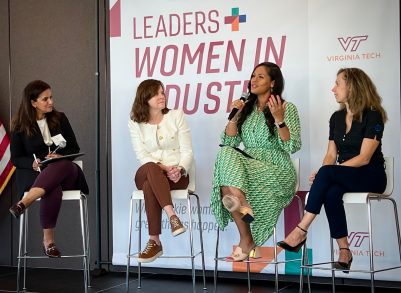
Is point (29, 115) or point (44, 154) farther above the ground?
point (29, 115)

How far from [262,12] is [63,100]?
5.91ft

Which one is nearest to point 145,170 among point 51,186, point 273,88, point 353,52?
point 51,186

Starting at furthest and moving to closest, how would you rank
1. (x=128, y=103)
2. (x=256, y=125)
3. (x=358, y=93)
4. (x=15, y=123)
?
(x=128, y=103)
(x=15, y=123)
(x=256, y=125)
(x=358, y=93)

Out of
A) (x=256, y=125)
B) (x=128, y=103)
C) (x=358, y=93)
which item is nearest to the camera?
(x=358, y=93)

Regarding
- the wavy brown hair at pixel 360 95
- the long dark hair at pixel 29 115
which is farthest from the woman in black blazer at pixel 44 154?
the wavy brown hair at pixel 360 95

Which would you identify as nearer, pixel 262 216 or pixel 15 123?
pixel 262 216

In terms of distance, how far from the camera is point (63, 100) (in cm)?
551

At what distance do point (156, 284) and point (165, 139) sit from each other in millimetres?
1028

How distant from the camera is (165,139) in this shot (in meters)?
4.55

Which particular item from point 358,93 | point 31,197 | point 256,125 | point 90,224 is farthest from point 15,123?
point 358,93

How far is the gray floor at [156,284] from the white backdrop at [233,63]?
0.10m

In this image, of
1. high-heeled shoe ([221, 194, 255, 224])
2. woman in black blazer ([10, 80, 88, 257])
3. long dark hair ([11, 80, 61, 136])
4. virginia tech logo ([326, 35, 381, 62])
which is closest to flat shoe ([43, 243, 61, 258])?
woman in black blazer ([10, 80, 88, 257])

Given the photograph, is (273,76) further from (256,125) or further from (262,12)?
(262,12)

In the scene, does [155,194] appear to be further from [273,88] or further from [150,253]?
[273,88]
